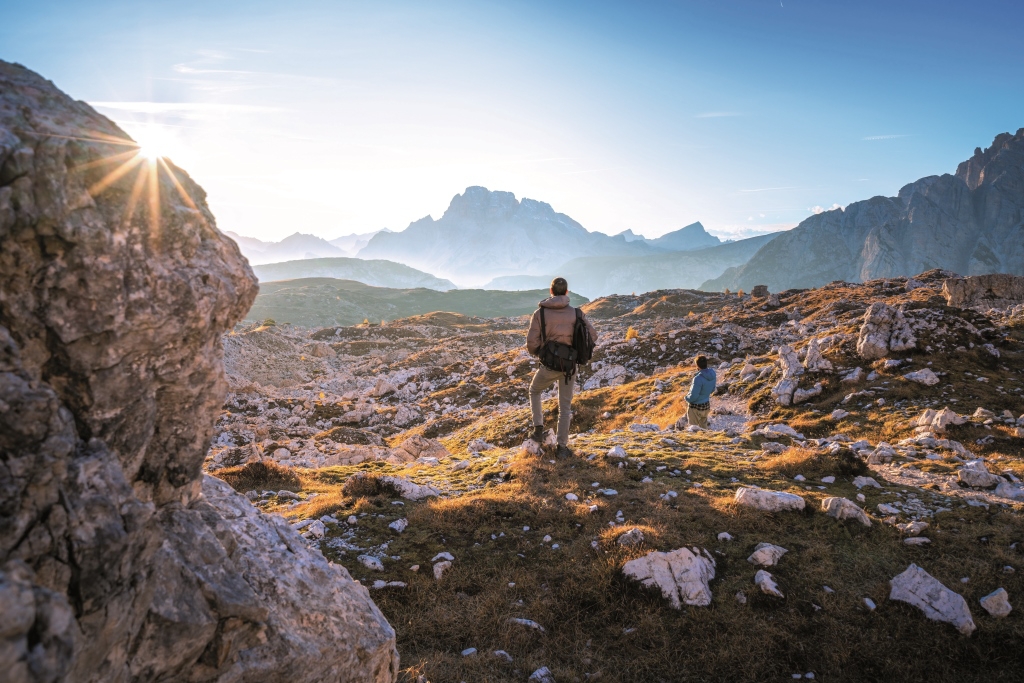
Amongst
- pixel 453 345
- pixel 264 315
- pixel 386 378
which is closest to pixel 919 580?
pixel 386 378

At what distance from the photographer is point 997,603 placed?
582cm

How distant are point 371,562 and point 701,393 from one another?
1095 centimetres

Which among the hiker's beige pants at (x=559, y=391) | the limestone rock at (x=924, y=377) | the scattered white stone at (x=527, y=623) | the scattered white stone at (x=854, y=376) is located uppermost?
the hiker's beige pants at (x=559, y=391)

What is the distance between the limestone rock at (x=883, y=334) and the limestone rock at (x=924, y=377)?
1.79 meters

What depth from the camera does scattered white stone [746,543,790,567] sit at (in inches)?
271

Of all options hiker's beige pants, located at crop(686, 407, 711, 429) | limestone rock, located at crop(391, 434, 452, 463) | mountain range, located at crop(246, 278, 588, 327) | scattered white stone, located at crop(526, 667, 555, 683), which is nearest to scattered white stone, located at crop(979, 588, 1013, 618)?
scattered white stone, located at crop(526, 667, 555, 683)

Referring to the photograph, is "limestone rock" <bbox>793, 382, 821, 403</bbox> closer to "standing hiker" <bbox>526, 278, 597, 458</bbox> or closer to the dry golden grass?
"standing hiker" <bbox>526, 278, 597, 458</bbox>

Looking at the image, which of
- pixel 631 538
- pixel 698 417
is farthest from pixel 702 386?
pixel 631 538

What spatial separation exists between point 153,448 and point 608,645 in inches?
212

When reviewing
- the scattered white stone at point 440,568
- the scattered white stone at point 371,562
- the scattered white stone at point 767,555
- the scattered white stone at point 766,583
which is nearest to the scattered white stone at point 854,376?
the scattered white stone at point 767,555

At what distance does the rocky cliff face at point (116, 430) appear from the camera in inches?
103

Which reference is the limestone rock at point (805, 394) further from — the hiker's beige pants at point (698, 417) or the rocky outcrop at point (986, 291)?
the rocky outcrop at point (986, 291)

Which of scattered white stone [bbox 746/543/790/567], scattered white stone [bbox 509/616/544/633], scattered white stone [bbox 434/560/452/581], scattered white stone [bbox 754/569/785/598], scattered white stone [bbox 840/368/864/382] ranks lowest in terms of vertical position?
scattered white stone [bbox 509/616/544/633]

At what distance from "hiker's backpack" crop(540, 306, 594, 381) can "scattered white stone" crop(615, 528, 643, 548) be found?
11.6 ft
